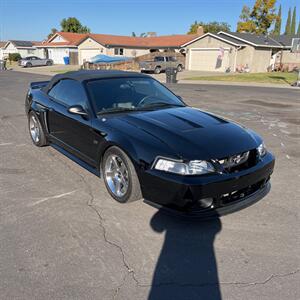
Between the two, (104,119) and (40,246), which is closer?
(40,246)

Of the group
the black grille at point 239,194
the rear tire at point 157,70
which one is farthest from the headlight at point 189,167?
the rear tire at point 157,70

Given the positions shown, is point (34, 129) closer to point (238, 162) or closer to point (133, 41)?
point (238, 162)

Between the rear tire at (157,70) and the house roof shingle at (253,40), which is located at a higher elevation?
the house roof shingle at (253,40)

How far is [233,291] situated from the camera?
2.48 meters

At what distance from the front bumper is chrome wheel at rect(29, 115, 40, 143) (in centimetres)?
331

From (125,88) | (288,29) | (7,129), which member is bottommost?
(7,129)

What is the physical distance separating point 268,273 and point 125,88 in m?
3.02

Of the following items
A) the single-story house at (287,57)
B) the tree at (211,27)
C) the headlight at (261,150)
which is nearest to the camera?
the headlight at (261,150)

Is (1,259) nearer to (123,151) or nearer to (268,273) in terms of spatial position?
(123,151)

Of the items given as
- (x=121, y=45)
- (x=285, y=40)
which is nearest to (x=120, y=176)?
(x=121, y=45)

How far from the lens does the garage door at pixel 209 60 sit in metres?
33.8

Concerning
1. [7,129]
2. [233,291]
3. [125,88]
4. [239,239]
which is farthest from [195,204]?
[7,129]

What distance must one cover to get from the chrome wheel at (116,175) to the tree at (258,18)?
180ft

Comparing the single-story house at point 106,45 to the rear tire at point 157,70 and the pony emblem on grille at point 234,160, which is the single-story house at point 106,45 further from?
the pony emblem on grille at point 234,160
